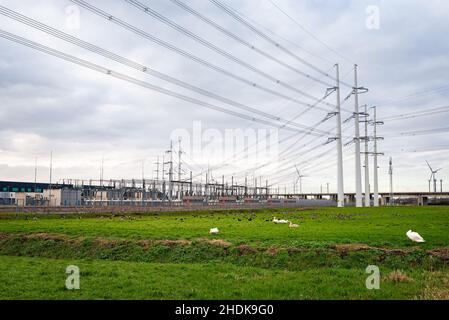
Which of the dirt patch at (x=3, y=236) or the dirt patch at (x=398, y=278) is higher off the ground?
the dirt patch at (x=398, y=278)

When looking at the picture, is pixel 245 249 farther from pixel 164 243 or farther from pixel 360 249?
pixel 360 249

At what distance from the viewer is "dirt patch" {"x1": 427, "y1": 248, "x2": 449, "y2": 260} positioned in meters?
20.3

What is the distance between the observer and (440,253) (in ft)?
68.0

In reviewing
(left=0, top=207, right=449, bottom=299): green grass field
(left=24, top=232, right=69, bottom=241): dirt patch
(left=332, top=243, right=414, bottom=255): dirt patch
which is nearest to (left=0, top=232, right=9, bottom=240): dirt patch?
(left=0, top=207, right=449, bottom=299): green grass field

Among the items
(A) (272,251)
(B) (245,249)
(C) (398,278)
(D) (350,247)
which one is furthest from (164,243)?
(C) (398,278)

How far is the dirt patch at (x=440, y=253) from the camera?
20.3m

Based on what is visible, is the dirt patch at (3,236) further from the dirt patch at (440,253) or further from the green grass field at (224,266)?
the dirt patch at (440,253)

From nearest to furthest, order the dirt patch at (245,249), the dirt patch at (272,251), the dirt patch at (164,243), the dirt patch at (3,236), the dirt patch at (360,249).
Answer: the dirt patch at (360,249)
the dirt patch at (272,251)
the dirt patch at (245,249)
the dirt patch at (164,243)
the dirt patch at (3,236)

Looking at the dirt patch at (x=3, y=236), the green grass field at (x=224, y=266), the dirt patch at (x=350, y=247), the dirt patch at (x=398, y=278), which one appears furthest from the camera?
the dirt patch at (x=3, y=236)

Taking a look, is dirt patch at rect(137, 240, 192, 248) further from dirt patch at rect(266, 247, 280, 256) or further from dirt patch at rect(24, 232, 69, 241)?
dirt patch at rect(24, 232, 69, 241)

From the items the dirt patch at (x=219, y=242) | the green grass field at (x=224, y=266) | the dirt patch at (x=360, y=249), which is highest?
the dirt patch at (x=360, y=249)

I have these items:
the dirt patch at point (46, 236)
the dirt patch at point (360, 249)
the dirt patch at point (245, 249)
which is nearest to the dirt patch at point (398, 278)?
the dirt patch at point (360, 249)

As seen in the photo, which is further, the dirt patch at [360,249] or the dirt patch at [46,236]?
the dirt patch at [46,236]
